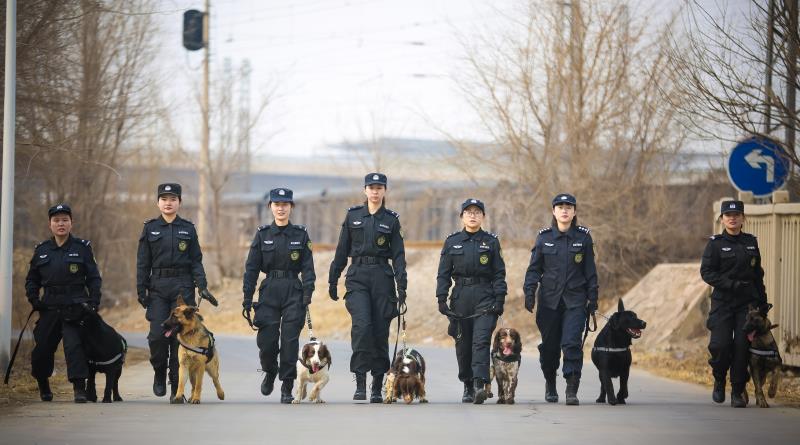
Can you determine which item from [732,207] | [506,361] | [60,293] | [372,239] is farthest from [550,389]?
[60,293]

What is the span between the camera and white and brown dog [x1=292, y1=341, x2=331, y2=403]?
14461mm

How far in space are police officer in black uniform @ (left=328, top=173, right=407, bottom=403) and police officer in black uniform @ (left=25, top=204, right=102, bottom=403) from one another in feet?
8.58

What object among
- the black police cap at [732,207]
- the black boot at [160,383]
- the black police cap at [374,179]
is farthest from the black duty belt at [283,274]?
the black police cap at [732,207]

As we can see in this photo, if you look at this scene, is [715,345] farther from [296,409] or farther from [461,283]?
[296,409]

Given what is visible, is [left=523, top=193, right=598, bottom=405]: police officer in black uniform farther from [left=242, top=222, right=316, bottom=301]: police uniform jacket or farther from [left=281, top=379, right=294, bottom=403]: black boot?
[left=281, top=379, right=294, bottom=403]: black boot

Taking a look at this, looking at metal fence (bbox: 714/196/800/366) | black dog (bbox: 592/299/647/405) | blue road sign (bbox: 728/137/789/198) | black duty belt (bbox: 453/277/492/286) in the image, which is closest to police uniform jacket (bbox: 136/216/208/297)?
black duty belt (bbox: 453/277/492/286)

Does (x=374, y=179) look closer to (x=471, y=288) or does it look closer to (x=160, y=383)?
(x=471, y=288)

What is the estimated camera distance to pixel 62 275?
14.4 meters

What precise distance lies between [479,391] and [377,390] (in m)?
1.15

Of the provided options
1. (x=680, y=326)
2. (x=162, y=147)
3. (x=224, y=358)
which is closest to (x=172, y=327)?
(x=224, y=358)

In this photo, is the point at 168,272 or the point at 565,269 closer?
the point at 168,272

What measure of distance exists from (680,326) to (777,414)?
11.6 metres

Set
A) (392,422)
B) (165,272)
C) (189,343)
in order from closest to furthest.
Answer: (392,422)
(189,343)
(165,272)

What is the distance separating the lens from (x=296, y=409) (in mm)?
13680
